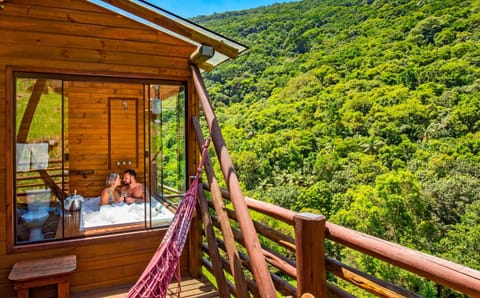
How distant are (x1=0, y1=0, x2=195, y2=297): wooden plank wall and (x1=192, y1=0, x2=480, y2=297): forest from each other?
15951mm

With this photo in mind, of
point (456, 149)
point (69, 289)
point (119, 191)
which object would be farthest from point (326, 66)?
point (69, 289)

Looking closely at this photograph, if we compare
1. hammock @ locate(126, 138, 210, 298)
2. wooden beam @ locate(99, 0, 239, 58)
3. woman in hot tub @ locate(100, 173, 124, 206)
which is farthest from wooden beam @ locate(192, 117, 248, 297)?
woman in hot tub @ locate(100, 173, 124, 206)

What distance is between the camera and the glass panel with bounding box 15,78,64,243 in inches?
114

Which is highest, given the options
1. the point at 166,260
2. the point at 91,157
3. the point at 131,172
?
the point at 91,157

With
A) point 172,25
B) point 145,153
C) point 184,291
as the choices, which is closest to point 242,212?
point 184,291

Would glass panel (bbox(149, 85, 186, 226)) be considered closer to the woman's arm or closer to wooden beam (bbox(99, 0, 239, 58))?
wooden beam (bbox(99, 0, 239, 58))

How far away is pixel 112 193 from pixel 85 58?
250 centimetres

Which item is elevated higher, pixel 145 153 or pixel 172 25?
pixel 172 25

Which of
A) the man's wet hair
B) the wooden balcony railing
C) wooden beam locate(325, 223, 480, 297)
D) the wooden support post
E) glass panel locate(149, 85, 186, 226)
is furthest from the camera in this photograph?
the man's wet hair

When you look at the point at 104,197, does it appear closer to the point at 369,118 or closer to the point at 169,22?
the point at 169,22

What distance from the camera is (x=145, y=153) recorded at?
3908 millimetres

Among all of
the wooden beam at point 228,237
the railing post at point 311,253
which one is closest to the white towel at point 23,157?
the wooden beam at point 228,237

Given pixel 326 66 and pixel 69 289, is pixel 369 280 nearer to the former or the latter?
pixel 69 289

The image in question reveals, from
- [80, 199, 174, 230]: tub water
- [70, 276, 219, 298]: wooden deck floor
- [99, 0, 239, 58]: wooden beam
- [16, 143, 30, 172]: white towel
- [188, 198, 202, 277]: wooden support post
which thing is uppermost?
[99, 0, 239, 58]: wooden beam
